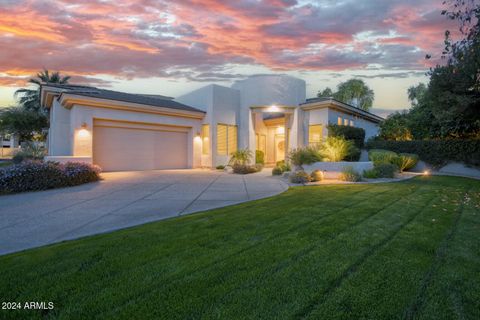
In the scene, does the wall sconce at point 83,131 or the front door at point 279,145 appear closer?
the wall sconce at point 83,131

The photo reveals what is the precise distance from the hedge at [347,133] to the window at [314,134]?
0.92 meters

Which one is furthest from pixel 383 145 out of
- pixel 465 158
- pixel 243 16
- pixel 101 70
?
pixel 101 70

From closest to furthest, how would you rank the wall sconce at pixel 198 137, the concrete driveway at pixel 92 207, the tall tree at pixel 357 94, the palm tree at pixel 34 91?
the concrete driveway at pixel 92 207, the wall sconce at pixel 198 137, the palm tree at pixel 34 91, the tall tree at pixel 357 94

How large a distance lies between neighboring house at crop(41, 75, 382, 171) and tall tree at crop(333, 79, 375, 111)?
21.2 m

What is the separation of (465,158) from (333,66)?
920cm

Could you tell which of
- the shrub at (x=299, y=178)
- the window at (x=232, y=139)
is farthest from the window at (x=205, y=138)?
the shrub at (x=299, y=178)

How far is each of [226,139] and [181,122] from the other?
324 cm

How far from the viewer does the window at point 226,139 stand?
58.8 ft

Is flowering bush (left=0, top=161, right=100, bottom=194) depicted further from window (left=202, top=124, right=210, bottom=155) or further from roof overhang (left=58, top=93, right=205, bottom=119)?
window (left=202, top=124, right=210, bottom=155)

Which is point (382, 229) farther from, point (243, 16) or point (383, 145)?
point (383, 145)

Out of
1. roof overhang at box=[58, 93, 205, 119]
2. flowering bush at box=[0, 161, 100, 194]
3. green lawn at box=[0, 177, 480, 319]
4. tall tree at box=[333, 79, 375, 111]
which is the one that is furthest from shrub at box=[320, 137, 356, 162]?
tall tree at box=[333, 79, 375, 111]

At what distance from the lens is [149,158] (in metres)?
16.4

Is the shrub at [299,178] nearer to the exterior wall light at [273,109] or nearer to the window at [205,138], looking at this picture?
the exterior wall light at [273,109]

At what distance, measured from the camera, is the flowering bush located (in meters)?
8.66
